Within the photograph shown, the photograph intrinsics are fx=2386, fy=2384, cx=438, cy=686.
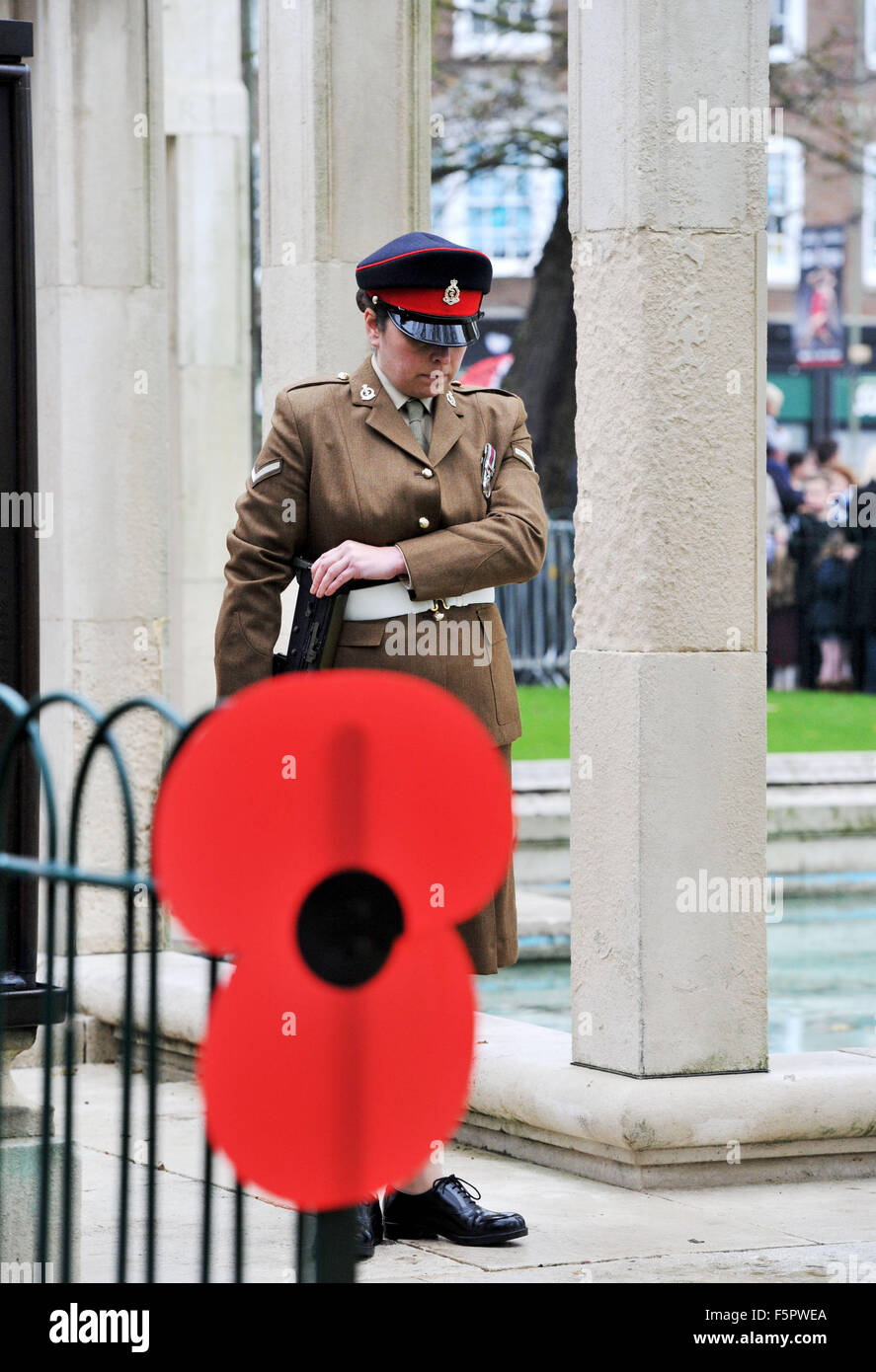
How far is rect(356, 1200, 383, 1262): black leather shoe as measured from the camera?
4.79 m

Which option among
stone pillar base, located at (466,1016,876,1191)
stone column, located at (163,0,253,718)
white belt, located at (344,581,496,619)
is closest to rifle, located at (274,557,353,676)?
white belt, located at (344,581,496,619)

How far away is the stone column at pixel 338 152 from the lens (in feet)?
22.9

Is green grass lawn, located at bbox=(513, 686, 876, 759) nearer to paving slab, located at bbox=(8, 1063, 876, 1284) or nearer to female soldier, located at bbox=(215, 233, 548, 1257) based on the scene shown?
paving slab, located at bbox=(8, 1063, 876, 1284)

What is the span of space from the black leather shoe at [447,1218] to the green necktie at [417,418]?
156cm

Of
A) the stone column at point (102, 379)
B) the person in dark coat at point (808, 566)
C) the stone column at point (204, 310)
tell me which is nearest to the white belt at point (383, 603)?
the stone column at point (102, 379)

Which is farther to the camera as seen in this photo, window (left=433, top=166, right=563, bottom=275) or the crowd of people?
window (left=433, top=166, right=563, bottom=275)

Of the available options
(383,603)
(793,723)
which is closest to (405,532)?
(383,603)

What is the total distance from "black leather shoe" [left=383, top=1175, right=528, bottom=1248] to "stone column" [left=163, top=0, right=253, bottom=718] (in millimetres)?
6691

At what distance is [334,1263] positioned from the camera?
2500mm

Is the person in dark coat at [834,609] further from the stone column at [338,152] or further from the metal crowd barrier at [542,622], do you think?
the stone column at [338,152]

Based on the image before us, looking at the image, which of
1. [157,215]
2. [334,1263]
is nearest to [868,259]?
[157,215]

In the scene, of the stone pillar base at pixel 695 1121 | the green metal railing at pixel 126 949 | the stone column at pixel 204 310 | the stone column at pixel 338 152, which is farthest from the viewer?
the stone column at pixel 204 310

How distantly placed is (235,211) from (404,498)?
759cm
